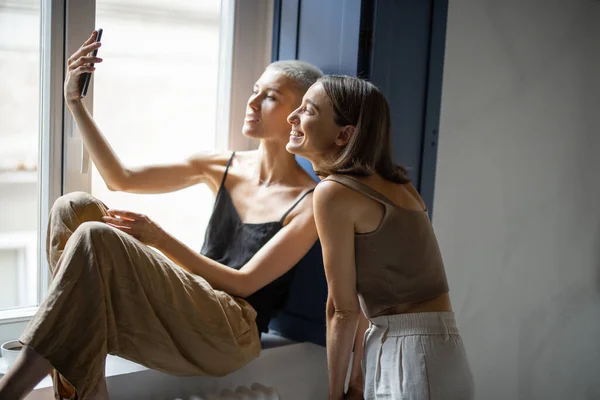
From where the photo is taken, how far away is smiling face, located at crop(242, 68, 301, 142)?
2.33 m

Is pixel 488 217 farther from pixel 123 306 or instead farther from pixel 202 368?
pixel 123 306

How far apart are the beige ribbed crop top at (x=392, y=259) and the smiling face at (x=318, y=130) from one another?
121 mm

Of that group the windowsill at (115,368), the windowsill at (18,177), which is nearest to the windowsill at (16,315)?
the windowsill at (115,368)

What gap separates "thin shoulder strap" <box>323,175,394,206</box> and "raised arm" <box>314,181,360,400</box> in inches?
0.8

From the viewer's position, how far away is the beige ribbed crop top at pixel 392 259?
6.46 feet

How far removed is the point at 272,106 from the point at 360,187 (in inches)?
20.5

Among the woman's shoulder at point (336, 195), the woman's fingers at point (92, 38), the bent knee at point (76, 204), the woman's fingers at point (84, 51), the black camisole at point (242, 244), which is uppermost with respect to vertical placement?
the woman's fingers at point (92, 38)

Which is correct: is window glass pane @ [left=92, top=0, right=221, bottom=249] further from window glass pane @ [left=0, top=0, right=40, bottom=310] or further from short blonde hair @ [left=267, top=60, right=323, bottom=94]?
short blonde hair @ [left=267, top=60, right=323, bottom=94]

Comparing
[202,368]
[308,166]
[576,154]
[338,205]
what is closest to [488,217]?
[576,154]

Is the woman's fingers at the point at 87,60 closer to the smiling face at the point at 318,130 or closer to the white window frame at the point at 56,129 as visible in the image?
the white window frame at the point at 56,129

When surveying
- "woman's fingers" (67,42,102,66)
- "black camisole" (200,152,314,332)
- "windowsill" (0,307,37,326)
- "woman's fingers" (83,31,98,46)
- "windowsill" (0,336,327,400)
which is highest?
"woman's fingers" (83,31,98,46)

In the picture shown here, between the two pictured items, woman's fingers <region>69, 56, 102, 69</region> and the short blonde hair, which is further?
the short blonde hair

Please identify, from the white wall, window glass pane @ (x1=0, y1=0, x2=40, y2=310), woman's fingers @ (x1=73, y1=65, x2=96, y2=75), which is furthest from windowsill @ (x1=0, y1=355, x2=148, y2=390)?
the white wall

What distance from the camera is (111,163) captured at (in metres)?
2.28
